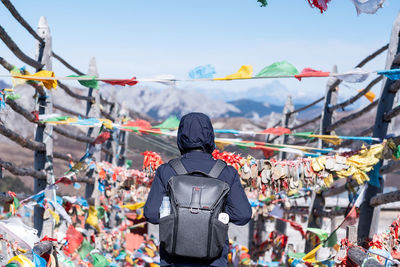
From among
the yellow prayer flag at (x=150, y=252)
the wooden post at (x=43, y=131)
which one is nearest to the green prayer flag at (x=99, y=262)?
the wooden post at (x=43, y=131)

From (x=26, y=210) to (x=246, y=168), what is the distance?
8.14 meters

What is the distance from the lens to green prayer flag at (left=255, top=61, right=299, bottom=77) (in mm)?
3648

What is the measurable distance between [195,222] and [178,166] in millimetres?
346

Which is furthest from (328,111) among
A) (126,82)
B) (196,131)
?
(196,131)

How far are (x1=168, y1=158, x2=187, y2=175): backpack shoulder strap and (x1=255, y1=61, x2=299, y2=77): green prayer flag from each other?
1.25 metres

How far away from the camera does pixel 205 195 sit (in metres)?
2.46

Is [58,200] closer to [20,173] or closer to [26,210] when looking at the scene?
[20,173]

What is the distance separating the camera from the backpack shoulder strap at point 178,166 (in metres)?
2.61

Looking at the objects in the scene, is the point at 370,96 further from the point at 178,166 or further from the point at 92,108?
the point at 92,108

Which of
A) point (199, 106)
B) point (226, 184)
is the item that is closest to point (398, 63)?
point (226, 184)

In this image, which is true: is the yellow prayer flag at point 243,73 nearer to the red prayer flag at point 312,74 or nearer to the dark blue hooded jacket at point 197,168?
the red prayer flag at point 312,74

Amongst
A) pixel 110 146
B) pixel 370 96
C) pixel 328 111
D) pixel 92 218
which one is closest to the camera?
pixel 370 96

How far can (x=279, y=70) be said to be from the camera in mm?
3691

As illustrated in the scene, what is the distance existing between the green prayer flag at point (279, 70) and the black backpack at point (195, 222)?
141 centimetres
